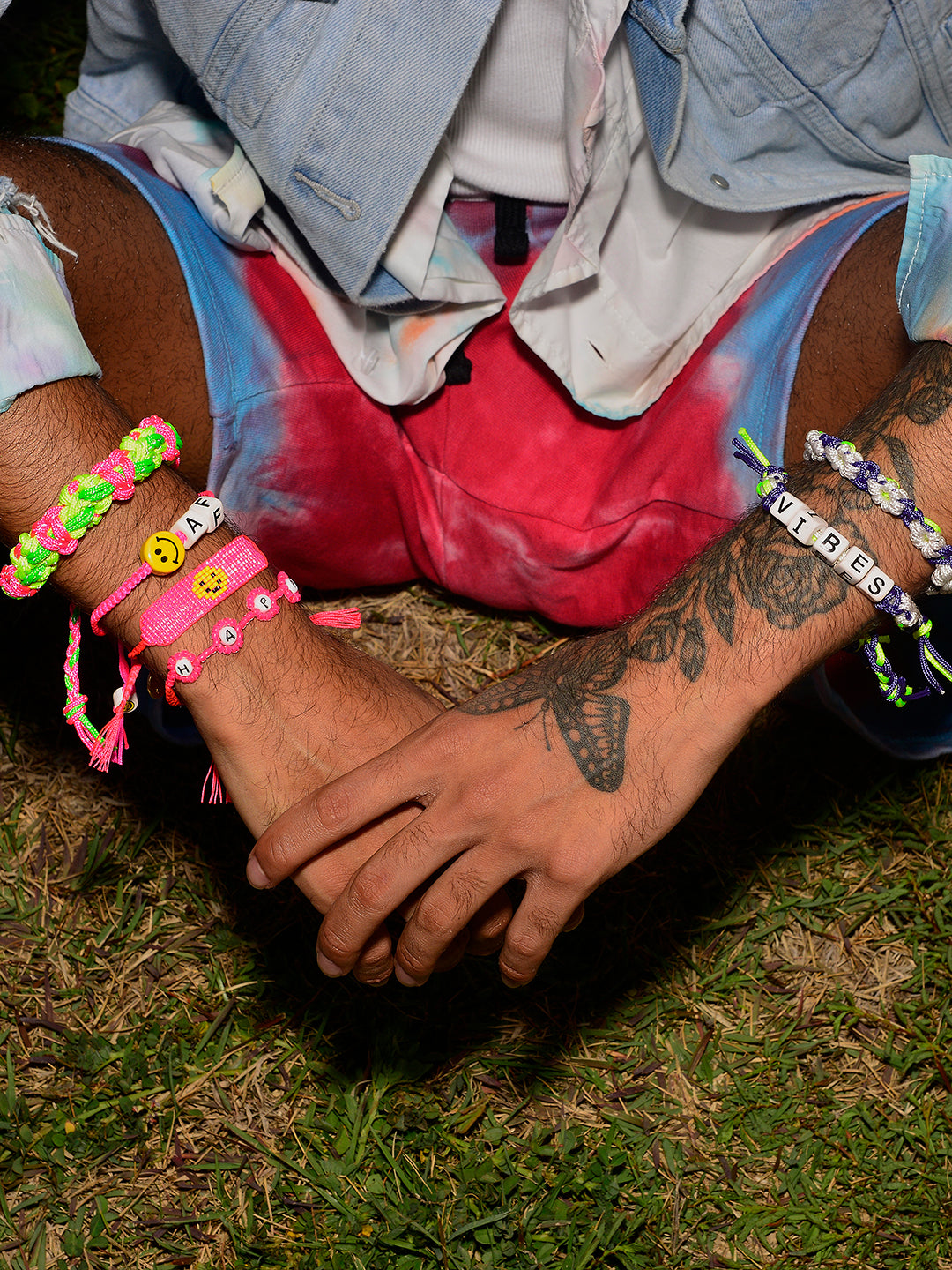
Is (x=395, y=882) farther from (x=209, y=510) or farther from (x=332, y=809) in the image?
(x=209, y=510)

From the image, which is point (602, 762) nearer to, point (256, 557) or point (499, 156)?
point (256, 557)

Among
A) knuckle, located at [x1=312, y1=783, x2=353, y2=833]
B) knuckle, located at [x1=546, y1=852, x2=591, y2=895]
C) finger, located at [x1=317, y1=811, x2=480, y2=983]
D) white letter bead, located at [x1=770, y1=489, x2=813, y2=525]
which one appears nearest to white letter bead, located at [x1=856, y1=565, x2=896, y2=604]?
white letter bead, located at [x1=770, y1=489, x2=813, y2=525]

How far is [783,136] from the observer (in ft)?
5.82

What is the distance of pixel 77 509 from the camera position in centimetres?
147

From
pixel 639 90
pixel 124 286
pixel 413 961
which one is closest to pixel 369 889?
pixel 413 961

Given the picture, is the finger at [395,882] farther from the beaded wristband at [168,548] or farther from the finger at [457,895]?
the beaded wristband at [168,548]

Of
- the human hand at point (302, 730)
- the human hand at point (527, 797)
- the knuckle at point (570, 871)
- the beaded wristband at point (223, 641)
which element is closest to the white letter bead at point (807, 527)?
the human hand at point (527, 797)

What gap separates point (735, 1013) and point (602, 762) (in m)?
0.84

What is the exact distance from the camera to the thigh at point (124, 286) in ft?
5.53

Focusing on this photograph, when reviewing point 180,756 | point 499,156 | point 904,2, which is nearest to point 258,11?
point 499,156

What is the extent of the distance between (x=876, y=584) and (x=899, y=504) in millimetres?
105

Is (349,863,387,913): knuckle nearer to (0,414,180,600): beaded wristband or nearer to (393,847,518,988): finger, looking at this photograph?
(393,847,518,988): finger

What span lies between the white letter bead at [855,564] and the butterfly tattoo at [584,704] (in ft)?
1.02

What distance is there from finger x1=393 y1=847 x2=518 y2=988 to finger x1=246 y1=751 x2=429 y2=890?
118mm
